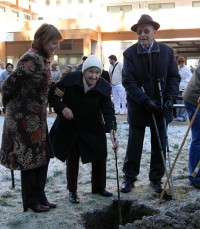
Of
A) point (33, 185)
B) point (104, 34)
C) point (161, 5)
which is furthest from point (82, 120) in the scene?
point (161, 5)

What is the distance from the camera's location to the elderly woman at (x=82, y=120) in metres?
4.71

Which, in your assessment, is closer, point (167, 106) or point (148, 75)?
point (167, 106)

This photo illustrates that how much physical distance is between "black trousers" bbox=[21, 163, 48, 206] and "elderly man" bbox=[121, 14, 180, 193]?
116 centimetres

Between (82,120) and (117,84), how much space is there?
9.28 m

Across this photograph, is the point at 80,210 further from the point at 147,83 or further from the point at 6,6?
the point at 6,6

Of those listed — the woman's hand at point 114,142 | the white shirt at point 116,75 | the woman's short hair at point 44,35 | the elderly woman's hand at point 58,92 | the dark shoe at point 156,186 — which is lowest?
the dark shoe at point 156,186

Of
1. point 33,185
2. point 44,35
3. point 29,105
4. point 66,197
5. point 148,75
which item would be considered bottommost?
point 66,197

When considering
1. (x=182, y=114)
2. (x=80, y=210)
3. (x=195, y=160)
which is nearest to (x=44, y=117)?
(x=80, y=210)

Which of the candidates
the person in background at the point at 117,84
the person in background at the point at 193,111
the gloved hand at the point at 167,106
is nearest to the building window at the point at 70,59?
the person in background at the point at 117,84

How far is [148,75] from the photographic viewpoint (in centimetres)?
512

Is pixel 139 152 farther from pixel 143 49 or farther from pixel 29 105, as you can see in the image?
pixel 29 105

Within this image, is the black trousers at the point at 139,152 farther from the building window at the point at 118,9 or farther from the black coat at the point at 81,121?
the building window at the point at 118,9

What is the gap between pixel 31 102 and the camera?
165 inches

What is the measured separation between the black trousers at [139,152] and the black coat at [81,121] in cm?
51
